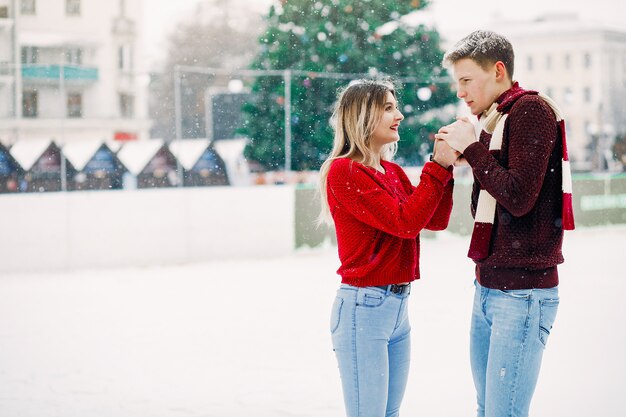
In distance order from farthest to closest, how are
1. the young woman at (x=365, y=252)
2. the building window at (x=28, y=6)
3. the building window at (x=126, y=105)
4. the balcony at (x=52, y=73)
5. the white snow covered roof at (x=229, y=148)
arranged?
1. the building window at (x=28, y=6)
2. the white snow covered roof at (x=229, y=148)
3. the building window at (x=126, y=105)
4. the balcony at (x=52, y=73)
5. the young woman at (x=365, y=252)

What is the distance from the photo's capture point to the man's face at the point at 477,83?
6.88 ft

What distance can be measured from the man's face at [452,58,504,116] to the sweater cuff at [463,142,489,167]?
0.18 meters

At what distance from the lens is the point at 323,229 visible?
10516mm

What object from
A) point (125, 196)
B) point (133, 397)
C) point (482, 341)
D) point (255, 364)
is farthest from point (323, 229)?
point (482, 341)

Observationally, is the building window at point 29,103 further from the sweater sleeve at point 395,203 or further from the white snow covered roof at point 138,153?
the sweater sleeve at point 395,203

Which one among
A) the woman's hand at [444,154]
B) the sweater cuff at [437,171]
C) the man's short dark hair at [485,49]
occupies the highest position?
the man's short dark hair at [485,49]

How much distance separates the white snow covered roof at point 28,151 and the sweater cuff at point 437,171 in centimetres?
793

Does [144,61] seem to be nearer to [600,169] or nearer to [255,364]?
[600,169]

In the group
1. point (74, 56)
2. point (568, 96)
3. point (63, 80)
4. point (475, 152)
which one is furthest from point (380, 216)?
point (568, 96)

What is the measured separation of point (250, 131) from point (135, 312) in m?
7.57

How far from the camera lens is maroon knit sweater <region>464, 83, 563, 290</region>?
76.3 inches

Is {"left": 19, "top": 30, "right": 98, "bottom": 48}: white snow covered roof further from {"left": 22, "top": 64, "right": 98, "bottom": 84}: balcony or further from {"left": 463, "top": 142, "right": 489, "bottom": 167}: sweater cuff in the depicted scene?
{"left": 463, "top": 142, "right": 489, "bottom": 167}: sweater cuff

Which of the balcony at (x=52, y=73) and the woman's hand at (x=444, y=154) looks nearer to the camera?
the woman's hand at (x=444, y=154)

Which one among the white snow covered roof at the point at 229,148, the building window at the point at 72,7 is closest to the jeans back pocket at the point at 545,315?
the white snow covered roof at the point at 229,148
